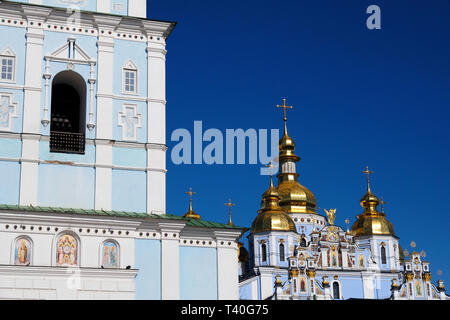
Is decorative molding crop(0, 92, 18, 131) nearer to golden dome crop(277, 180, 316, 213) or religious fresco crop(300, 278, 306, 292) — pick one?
religious fresco crop(300, 278, 306, 292)

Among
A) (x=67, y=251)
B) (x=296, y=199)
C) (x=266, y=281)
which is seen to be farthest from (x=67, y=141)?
(x=296, y=199)

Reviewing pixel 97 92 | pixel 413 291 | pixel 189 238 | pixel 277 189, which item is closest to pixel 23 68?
pixel 97 92

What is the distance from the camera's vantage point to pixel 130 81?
17906mm

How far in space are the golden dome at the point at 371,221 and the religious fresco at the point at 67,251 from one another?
125 feet

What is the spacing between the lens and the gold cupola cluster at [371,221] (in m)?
52.5

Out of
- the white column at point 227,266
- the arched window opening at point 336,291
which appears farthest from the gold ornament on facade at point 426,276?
the white column at point 227,266

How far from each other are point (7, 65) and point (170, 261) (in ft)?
16.8

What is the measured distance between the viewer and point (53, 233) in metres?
16.1

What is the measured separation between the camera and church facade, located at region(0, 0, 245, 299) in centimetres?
1602

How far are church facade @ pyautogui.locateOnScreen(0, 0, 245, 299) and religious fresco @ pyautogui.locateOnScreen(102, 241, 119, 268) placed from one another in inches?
0.9

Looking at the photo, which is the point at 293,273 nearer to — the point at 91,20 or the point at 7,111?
the point at 91,20

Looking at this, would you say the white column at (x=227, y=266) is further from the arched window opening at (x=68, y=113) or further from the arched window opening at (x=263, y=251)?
the arched window opening at (x=263, y=251)

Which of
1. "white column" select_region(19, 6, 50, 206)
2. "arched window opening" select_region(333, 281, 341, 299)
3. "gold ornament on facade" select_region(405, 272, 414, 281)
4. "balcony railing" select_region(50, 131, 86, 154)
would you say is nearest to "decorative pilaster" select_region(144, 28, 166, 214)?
"balcony railing" select_region(50, 131, 86, 154)

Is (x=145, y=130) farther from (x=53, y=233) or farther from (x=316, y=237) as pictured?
(x=316, y=237)
